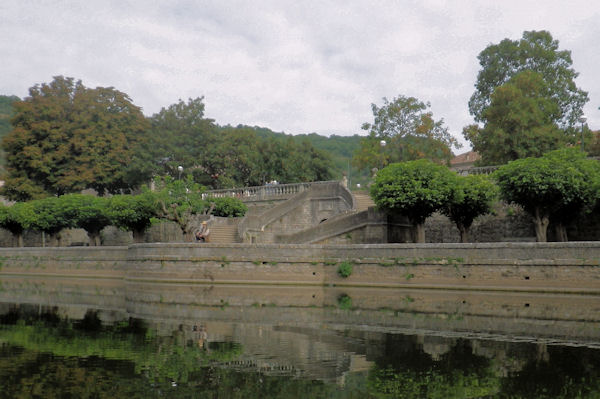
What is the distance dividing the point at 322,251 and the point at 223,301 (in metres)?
6.42

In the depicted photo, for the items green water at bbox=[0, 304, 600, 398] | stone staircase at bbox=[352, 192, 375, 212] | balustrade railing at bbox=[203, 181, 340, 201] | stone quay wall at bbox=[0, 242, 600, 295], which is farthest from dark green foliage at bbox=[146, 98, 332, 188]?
green water at bbox=[0, 304, 600, 398]

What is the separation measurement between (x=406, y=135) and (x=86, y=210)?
23.8 meters

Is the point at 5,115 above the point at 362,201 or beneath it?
above

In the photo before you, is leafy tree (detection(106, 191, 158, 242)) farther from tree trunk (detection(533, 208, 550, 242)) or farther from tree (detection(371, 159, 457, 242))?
tree trunk (detection(533, 208, 550, 242))

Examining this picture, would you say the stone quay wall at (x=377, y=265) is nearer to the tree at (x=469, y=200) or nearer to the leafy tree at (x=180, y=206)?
the leafy tree at (x=180, y=206)

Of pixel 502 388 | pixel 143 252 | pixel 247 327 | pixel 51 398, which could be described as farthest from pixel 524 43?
pixel 51 398

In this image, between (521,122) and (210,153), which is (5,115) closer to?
(210,153)

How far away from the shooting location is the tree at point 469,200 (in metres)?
26.2

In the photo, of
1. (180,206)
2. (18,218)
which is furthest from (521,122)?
(18,218)

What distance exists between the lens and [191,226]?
3072cm

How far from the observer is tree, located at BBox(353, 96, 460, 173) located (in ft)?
140

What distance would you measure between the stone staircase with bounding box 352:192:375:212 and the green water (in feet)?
61.2

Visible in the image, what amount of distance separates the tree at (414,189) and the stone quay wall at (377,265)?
93.3 inches

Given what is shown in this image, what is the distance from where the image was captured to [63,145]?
4634 cm
